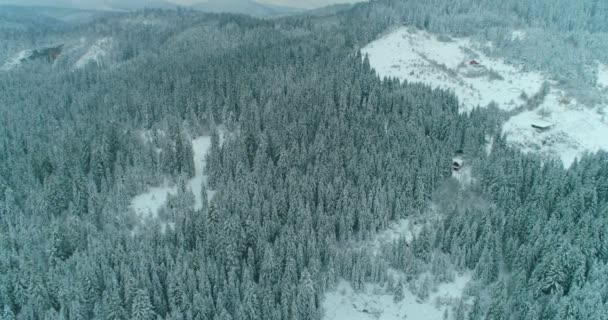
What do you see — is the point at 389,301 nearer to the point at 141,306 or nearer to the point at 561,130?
the point at 141,306

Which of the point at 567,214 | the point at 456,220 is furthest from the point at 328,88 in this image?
the point at 567,214

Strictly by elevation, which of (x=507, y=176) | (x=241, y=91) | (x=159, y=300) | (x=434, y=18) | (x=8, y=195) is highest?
(x=434, y=18)

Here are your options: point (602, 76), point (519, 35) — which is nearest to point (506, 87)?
point (602, 76)

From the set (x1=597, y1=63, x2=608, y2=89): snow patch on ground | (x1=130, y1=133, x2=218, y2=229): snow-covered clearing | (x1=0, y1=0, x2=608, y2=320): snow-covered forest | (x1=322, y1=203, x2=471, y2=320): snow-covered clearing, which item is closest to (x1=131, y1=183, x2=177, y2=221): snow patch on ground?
(x1=130, y1=133, x2=218, y2=229): snow-covered clearing

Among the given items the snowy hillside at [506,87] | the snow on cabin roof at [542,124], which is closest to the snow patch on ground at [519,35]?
the snowy hillside at [506,87]

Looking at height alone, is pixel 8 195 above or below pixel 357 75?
below

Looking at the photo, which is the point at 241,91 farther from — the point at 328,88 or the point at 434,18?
the point at 434,18

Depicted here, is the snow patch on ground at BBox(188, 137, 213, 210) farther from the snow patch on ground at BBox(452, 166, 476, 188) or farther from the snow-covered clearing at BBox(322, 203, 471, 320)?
the snow patch on ground at BBox(452, 166, 476, 188)
